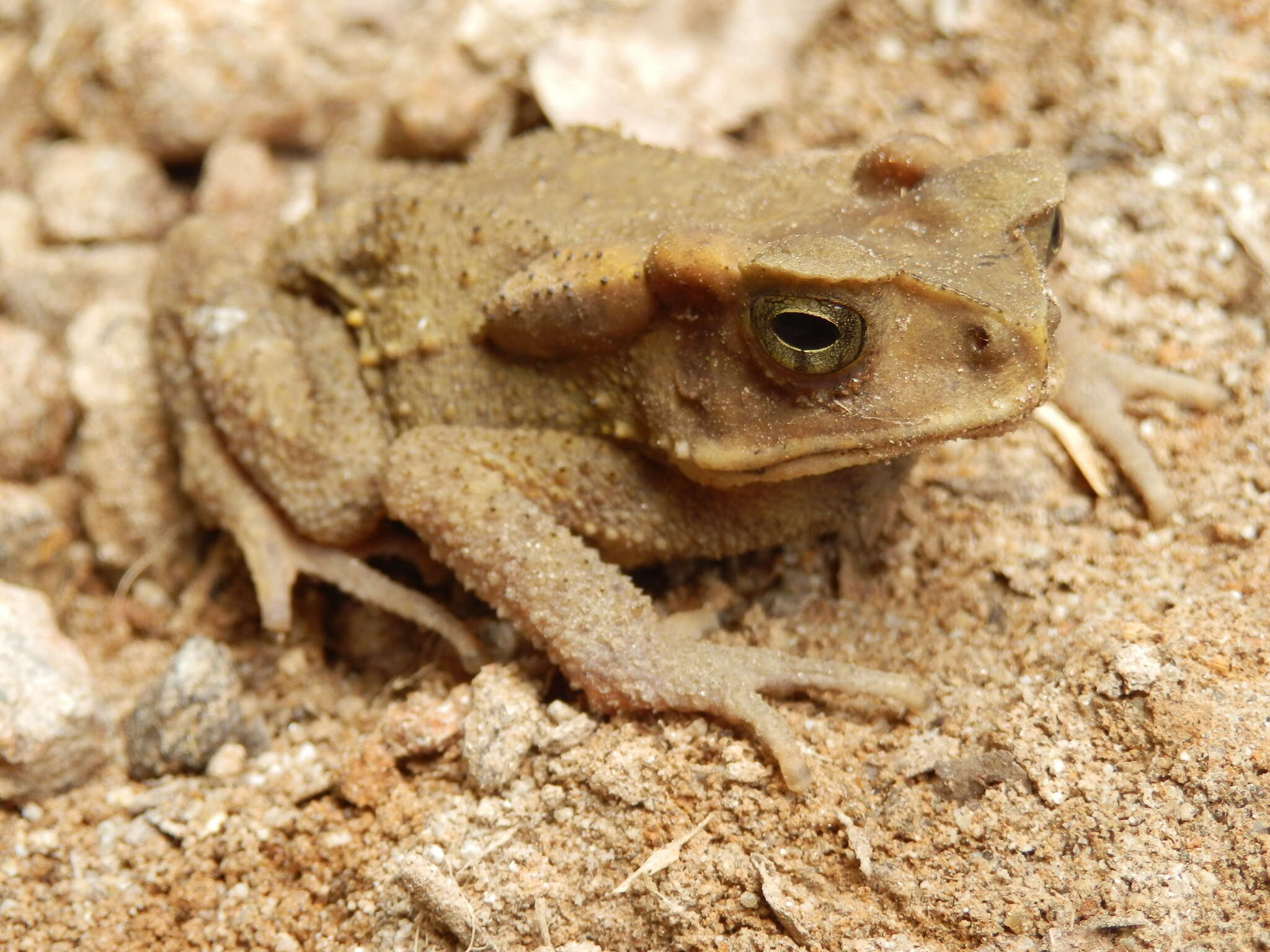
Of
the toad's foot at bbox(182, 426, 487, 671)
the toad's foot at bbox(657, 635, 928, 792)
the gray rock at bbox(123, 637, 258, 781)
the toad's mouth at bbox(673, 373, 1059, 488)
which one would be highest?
the toad's mouth at bbox(673, 373, 1059, 488)

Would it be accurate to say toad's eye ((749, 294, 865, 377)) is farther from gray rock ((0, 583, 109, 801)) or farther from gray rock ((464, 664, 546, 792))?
gray rock ((0, 583, 109, 801))

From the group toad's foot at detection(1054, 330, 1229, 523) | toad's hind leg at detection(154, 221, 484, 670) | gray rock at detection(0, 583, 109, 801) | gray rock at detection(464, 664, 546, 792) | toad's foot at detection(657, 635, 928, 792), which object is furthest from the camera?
toad's hind leg at detection(154, 221, 484, 670)

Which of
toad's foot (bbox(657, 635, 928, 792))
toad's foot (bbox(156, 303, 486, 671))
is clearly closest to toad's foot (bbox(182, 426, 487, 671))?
toad's foot (bbox(156, 303, 486, 671))

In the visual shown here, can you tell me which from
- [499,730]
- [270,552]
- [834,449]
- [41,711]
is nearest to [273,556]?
[270,552]

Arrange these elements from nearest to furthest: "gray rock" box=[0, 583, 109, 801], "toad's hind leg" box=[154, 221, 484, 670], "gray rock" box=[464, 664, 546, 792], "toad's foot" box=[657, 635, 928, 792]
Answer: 1. "toad's foot" box=[657, 635, 928, 792]
2. "gray rock" box=[464, 664, 546, 792]
3. "gray rock" box=[0, 583, 109, 801]
4. "toad's hind leg" box=[154, 221, 484, 670]

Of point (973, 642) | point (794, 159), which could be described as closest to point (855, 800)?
point (973, 642)

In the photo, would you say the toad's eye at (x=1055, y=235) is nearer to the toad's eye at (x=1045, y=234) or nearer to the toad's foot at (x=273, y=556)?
the toad's eye at (x=1045, y=234)

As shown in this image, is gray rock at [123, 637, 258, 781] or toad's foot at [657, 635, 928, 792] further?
gray rock at [123, 637, 258, 781]

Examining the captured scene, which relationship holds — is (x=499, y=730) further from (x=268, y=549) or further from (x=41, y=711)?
(x=41, y=711)
